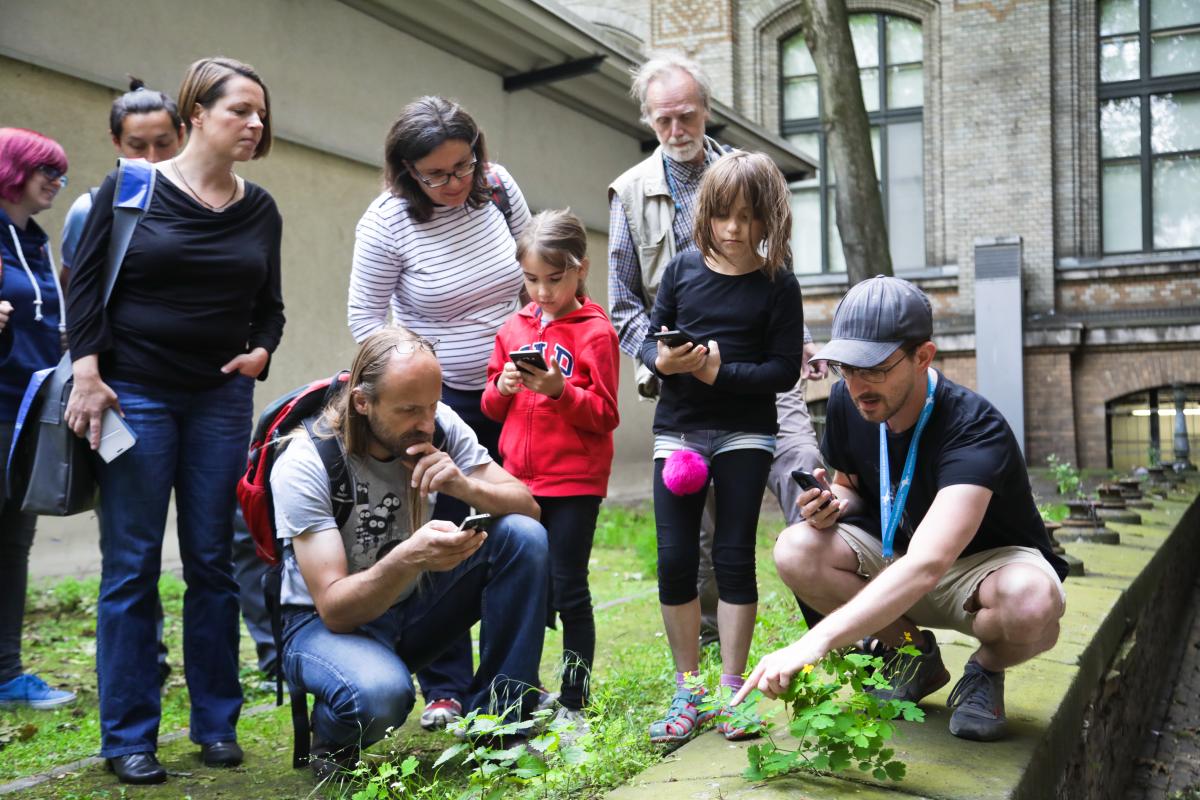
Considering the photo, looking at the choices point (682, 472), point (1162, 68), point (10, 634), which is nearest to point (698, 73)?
point (682, 472)

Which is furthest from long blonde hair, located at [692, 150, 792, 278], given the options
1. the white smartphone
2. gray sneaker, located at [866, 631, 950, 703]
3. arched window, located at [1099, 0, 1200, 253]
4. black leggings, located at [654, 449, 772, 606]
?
arched window, located at [1099, 0, 1200, 253]

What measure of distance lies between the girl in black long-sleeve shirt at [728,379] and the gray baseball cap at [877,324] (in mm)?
496

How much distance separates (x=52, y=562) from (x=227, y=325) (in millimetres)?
3513

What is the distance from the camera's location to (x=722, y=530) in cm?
315

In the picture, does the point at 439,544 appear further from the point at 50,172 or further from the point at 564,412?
the point at 50,172

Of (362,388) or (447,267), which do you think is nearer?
(362,388)

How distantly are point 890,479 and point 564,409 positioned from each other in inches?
40.0

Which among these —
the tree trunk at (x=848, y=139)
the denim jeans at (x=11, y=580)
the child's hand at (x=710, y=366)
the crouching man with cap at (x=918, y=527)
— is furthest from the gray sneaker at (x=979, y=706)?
the tree trunk at (x=848, y=139)

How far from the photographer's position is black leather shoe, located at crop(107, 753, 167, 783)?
9.91 ft

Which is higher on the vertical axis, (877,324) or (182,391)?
(877,324)

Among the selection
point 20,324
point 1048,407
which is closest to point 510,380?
point 20,324

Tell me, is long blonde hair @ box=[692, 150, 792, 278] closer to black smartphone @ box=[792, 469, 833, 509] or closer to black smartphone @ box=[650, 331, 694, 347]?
black smartphone @ box=[650, 331, 694, 347]

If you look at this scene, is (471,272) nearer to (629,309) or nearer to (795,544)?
(629,309)

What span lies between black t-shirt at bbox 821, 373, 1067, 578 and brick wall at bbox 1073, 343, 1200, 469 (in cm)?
1344
